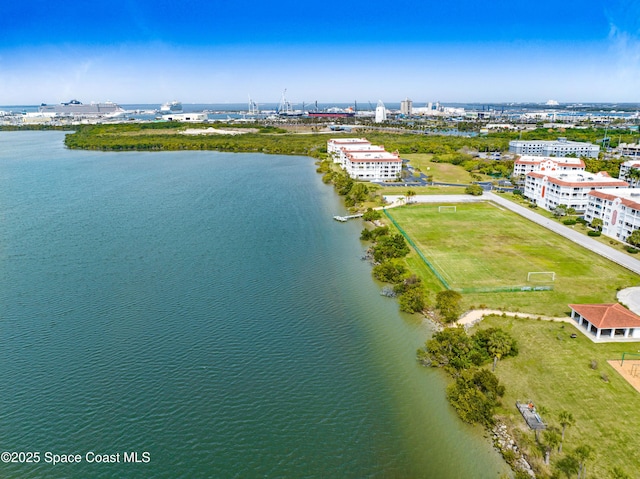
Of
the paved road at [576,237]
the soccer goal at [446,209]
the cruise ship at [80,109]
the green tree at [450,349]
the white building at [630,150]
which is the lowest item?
the green tree at [450,349]

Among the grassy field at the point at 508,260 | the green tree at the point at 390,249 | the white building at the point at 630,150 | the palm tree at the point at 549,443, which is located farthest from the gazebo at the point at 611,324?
the white building at the point at 630,150

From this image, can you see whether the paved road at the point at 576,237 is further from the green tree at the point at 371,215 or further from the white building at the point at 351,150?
the white building at the point at 351,150

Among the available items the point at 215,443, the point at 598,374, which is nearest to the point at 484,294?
the point at 598,374

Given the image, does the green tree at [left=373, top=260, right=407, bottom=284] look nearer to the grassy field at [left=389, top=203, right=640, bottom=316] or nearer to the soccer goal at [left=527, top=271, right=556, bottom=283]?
the grassy field at [left=389, top=203, right=640, bottom=316]

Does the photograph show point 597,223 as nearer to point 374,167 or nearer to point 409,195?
point 409,195

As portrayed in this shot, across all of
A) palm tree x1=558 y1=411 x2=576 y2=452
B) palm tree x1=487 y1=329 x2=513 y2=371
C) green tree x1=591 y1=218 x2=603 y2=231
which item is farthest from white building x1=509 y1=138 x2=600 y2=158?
palm tree x1=558 y1=411 x2=576 y2=452

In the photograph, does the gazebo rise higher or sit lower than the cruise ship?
lower
